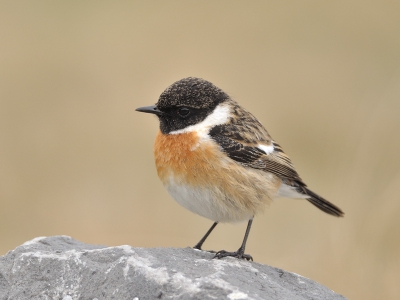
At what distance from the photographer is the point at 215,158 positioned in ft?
18.8

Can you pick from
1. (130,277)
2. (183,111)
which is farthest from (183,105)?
(130,277)

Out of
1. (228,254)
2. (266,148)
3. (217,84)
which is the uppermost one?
(217,84)

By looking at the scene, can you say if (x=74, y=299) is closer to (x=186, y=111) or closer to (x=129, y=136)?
(x=186, y=111)

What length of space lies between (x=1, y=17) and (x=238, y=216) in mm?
8370

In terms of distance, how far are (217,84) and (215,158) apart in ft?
19.1

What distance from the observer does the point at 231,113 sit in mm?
6402

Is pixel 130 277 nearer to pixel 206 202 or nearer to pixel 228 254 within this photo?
pixel 228 254

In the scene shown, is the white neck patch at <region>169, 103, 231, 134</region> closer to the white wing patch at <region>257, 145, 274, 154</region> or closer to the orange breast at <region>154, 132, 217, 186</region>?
the orange breast at <region>154, 132, 217, 186</region>

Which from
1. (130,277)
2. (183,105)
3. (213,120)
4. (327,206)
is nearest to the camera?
(130,277)

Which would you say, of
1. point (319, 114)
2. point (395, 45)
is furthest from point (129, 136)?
point (395, 45)

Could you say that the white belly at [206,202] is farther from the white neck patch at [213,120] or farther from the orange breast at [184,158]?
the white neck patch at [213,120]

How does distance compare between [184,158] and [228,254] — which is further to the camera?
[184,158]

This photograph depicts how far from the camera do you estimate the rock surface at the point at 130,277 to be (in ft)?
12.4

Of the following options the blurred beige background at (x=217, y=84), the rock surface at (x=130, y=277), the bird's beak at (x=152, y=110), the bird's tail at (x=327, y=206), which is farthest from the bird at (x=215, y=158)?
the blurred beige background at (x=217, y=84)
